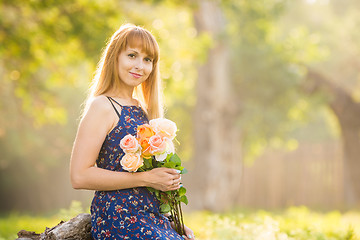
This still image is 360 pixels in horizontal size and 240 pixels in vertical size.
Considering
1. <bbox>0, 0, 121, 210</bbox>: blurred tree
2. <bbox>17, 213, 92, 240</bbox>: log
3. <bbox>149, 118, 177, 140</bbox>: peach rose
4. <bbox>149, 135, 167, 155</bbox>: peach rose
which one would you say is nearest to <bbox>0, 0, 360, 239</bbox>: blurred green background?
<bbox>0, 0, 121, 210</bbox>: blurred tree

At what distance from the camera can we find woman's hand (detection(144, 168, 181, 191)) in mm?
2533

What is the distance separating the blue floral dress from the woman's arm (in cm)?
8

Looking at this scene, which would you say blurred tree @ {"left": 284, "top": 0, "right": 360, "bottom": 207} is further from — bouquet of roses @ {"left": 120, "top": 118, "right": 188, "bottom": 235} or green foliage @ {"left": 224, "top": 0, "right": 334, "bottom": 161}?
bouquet of roses @ {"left": 120, "top": 118, "right": 188, "bottom": 235}

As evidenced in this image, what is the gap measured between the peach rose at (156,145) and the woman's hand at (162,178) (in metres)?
0.11

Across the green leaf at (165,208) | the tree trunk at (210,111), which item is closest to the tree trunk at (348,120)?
the tree trunk at (210,111)

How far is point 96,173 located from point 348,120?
11499 millimetres

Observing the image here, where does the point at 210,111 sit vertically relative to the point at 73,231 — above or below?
above

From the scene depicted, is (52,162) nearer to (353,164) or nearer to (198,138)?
(198,138)

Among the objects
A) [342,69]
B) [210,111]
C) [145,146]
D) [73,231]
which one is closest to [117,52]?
[145,146]

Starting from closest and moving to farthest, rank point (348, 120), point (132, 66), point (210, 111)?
point (132, 66) < point (210, 111) < point (348, 120)

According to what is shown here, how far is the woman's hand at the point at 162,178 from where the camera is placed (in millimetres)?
2533

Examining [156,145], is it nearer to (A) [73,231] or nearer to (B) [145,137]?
(B) [145,137]

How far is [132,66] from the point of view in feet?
9.29

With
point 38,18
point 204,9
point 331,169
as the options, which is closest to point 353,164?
point 331,169
